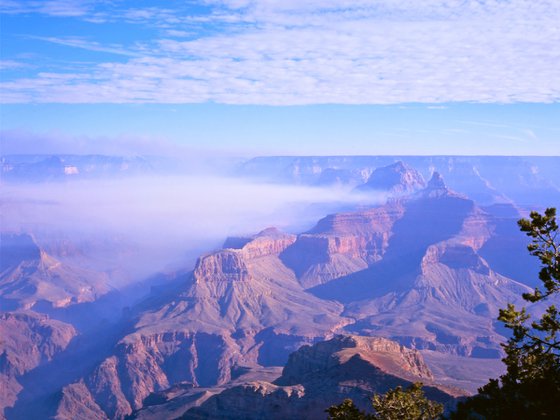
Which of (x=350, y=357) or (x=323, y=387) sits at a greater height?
A: (x=323, y=387)

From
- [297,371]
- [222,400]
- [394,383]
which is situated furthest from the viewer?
[297,371]

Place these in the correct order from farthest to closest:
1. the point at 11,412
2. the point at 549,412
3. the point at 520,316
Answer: the point at 11,412 → the point at 520,316 → the point at 549,412

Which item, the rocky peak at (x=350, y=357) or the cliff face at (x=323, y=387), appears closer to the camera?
the cliff face at (x=323, y=387)

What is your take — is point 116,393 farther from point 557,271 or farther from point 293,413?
point 557,271

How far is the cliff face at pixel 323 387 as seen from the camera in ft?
299

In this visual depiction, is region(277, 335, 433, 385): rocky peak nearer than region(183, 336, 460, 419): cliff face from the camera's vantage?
No

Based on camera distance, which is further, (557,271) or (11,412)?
(11,412)

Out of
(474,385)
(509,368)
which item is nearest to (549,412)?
(509,368)

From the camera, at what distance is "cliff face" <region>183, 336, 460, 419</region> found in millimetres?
91250

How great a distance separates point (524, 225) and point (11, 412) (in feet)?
629

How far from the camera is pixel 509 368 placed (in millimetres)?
30094

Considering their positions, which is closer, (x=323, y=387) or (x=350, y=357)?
(x=323, y=387)

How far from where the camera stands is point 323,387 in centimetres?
9656

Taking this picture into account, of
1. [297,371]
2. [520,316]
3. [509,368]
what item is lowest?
[297,371]
